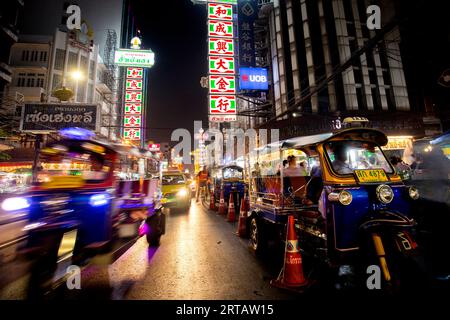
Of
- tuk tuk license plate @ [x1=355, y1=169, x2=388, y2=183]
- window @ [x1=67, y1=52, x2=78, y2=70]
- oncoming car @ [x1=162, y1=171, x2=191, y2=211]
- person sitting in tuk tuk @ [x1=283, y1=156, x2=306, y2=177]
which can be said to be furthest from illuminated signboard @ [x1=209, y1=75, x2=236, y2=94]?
window @ [x1=67, y1=52, x2=78, y2=70]

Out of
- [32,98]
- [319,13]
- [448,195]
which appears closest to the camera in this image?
[448,195]

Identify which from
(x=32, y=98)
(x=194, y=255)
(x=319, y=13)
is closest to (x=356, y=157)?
(x=194, y=255)

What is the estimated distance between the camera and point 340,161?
4.16 m

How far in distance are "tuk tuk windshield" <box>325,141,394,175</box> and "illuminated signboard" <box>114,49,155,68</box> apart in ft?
78.2

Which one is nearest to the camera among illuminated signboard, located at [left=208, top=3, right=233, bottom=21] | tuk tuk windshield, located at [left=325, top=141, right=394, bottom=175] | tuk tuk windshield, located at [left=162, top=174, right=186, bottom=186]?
tuk tuk windshield, located at [left=325, top=141, right=394, bottom=175]

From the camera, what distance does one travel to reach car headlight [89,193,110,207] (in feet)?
13.1

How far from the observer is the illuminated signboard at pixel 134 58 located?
75.1 ft

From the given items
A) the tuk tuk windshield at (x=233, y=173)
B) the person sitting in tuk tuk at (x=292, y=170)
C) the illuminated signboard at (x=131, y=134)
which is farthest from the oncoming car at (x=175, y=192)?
the illuminated signboard at (x=131, y=134)

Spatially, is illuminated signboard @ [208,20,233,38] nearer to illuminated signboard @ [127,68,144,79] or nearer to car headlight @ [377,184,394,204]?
illuminated signboard @ [127,68,144,79]

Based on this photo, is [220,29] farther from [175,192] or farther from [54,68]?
[54,68]

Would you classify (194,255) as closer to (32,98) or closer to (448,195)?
(448,195)

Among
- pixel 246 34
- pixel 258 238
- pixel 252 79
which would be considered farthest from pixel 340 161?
pixel 246 34
